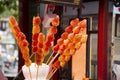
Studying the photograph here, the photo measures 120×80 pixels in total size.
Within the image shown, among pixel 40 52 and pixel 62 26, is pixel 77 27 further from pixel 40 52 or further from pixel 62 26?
pixel 62 26

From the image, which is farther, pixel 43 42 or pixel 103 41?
pixel 103 41

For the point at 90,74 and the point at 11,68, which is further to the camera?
the point at 11,68

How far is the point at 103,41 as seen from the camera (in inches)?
351

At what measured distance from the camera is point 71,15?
9.52 metres

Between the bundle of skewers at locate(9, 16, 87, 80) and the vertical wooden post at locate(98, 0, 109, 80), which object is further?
the vertical wooden post at locate(98, 0, 109, 80)

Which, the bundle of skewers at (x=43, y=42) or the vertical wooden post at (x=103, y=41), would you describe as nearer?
the bundle of skewers at (x=43, y=42)

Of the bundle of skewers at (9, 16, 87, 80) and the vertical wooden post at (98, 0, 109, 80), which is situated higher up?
the bundle of skewers at (9, 16, 87, 80)

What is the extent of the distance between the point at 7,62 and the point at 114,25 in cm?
899

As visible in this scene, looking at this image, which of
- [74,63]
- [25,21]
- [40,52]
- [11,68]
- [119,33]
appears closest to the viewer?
[40,52]

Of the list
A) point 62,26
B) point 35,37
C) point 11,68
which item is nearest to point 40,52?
point 35,37

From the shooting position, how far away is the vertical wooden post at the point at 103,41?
8.91 metres

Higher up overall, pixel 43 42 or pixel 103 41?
pixel 43 42

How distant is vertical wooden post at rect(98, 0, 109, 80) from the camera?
29.2ft

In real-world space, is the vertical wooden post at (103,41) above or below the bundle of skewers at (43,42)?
below
